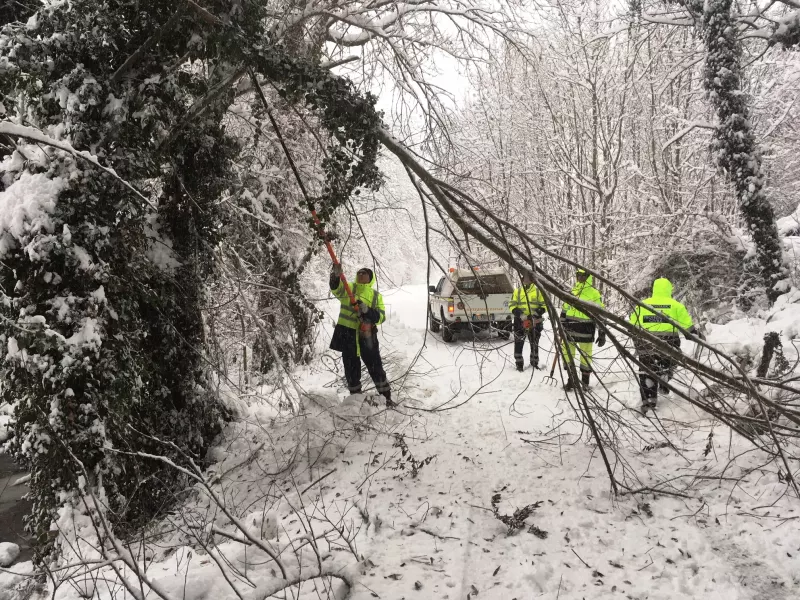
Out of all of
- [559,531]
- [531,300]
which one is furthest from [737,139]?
[559,531]

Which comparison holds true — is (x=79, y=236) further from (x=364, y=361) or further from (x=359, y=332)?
(x=364, y=361)

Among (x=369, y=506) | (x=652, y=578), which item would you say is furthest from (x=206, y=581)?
(x=652, y=578)

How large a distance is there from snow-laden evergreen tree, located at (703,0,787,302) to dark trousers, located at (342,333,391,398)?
7.68 meters

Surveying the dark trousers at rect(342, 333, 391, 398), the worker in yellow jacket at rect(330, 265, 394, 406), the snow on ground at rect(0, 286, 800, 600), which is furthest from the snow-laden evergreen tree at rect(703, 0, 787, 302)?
the dark trousers at rect(342, 333, 391, 398)

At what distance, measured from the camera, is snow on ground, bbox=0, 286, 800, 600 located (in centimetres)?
323

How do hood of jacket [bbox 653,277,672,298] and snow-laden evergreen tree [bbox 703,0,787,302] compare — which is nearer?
hood of jacket [bbox 653,277,672,298]

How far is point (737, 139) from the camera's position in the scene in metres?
8.93

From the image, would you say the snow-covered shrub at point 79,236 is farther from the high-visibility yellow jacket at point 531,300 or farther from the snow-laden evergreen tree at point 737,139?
the snow-laden evergreen tree at point 737,139

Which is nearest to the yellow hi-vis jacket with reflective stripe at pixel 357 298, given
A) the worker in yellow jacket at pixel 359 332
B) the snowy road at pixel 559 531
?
the worker in yellow jacket at pixel 359 332

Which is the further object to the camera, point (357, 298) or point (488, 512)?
point (357, 298)

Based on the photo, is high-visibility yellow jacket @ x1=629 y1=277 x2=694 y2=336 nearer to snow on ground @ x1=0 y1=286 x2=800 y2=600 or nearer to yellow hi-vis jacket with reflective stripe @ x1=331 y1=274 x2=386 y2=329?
snow on ground @ x1=0 y1=286 x2=800 y2=600

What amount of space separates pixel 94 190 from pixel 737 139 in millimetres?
10328

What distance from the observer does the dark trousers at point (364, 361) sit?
684 cm

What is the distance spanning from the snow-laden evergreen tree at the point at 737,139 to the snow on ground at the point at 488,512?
5120 mm
